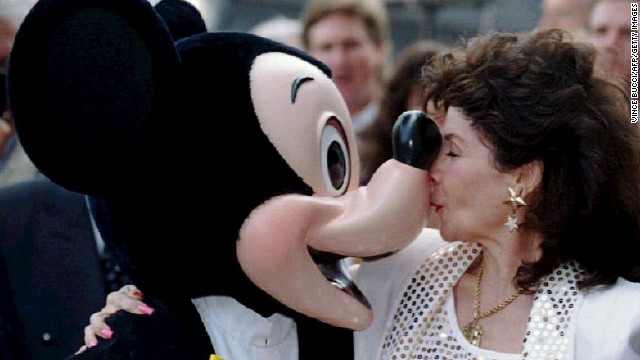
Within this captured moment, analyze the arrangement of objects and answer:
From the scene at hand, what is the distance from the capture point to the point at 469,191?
2.22 metres

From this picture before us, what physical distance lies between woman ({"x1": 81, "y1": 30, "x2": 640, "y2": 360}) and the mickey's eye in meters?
0.20

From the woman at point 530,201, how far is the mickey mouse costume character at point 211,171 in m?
0.16

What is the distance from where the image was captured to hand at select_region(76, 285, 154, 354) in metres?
2.09

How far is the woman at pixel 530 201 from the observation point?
2.21 meters

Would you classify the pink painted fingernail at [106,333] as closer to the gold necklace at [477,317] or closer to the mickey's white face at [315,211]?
the mickey's white face at [315,211]

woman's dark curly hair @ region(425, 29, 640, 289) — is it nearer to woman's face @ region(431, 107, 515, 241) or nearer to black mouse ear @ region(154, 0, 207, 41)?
woman's face @ region(431, 107, 515, 241)

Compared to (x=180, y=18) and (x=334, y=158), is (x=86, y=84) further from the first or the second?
(x=334, y=158)

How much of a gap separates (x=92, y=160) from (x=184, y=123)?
0.17m

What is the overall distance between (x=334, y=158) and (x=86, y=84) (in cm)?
47

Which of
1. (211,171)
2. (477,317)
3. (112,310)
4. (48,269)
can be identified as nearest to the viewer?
(211,171)

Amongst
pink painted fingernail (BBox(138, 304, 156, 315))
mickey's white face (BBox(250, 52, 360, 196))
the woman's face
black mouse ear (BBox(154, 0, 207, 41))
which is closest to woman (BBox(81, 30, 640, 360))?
the woman's face

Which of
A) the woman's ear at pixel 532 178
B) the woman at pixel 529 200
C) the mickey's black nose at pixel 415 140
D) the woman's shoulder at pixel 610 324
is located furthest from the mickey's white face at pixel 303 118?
the woman's shoulder at pixel 610 324

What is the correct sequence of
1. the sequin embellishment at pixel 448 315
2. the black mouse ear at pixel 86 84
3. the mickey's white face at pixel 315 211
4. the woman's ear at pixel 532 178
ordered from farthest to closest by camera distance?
the woman's ear at pixel 532 178, the sequin embellishment at pixel 448 315, the mickey's white face at pixel 315 211, the black mouse ear at pixel 86 84

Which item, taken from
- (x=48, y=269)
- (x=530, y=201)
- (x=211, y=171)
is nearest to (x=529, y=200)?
(x=530, y=201)
